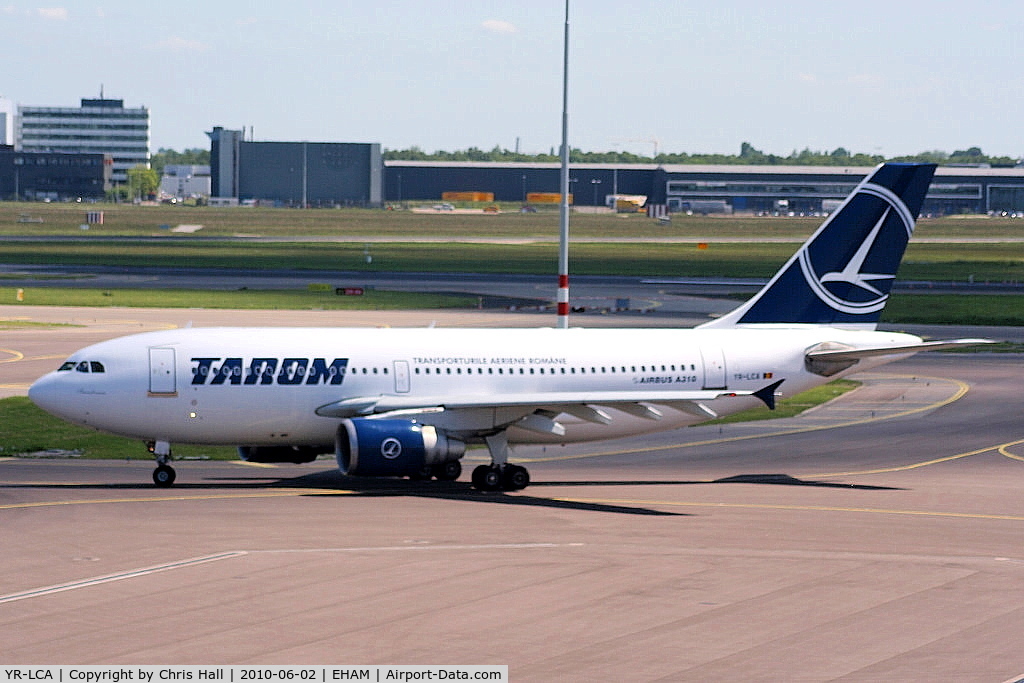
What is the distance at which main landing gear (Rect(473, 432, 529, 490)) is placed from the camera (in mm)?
42000

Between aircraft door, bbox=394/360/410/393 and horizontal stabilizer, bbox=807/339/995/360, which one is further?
horizontal stabilizer, bbox=807/339/995/360

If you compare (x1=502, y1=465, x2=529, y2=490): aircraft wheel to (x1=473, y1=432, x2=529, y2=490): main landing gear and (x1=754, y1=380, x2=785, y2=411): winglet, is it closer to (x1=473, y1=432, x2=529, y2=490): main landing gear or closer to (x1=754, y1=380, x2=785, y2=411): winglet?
(x1=473, y1=432, x2=529, y2=490): main landing gear

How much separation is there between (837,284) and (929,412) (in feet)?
45.9

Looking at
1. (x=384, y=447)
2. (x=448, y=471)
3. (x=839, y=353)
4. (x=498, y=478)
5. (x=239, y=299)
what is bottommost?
(x=239, y=299)

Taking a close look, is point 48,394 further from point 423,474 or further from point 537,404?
point 537,404

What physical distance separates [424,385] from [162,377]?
7.42 m

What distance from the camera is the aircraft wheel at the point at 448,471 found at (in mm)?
41688

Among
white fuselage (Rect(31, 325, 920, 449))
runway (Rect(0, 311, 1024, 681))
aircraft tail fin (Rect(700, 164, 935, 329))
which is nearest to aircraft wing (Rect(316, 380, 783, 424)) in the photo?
white fuselage (Rect(31, 325, 920, 449))

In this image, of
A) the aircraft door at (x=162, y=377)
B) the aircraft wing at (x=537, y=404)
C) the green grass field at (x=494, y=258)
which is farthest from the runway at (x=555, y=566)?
the green grass field at (x=494, y=258)

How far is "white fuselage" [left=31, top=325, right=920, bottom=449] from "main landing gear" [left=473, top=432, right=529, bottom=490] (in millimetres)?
627

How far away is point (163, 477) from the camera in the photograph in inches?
1642

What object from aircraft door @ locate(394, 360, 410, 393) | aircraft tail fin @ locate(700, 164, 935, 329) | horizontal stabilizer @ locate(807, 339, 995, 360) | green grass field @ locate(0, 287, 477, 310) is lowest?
green grass field @ locate(0, 287, 477, 310)

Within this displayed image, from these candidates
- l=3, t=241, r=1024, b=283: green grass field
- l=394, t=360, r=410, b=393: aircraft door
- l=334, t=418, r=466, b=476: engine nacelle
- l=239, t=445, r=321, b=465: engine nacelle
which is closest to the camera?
l=334, t=418, r=466, b=476: engine nacelle

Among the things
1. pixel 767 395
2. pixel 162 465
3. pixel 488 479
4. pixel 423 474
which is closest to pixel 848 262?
pixel 767 395
